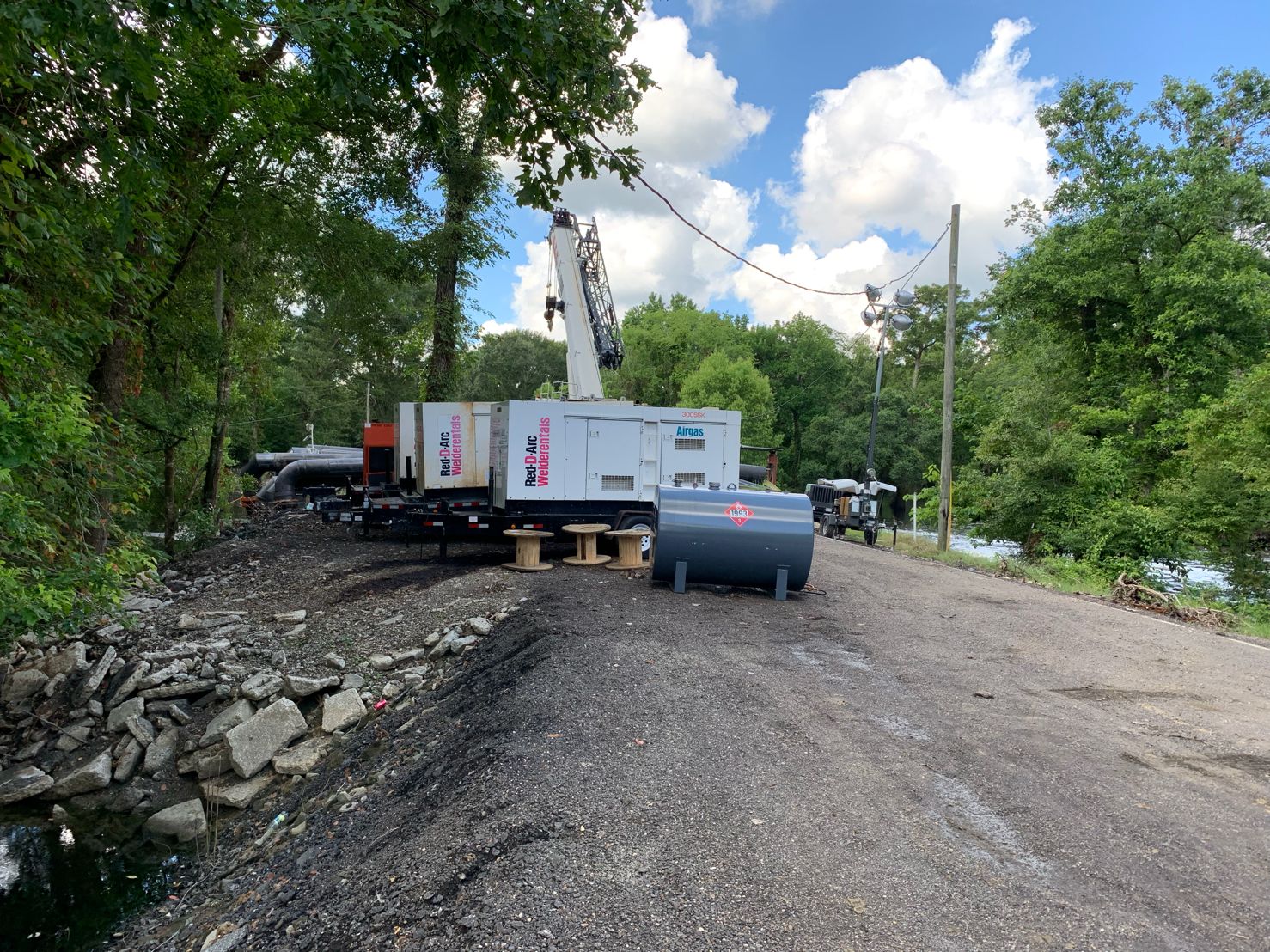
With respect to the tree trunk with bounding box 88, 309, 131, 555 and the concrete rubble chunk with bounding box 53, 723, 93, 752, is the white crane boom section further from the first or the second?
the concrete rubble chunk with bounding box 53, 723, 93, 752

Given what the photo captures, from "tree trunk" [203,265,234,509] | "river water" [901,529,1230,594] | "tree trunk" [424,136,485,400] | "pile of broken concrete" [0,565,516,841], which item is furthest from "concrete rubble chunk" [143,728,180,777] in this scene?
"river water" [901,529,1230,594]

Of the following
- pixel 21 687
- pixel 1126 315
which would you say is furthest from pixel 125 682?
pixel 1126 315

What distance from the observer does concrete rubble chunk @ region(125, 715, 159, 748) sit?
7203mm

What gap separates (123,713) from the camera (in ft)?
25.0

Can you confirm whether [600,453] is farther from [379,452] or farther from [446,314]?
[446,314]

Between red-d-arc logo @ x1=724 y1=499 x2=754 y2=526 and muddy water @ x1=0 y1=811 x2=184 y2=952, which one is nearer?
muddy water @ x1=0 y1=811 x2=184 y2=952

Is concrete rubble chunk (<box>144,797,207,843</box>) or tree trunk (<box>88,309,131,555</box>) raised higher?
tree trunk (<box>88,309,131,555</box>)

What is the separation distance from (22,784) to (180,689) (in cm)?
149

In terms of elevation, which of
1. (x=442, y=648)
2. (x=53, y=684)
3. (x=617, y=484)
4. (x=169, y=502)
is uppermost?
(x=617, y=484)

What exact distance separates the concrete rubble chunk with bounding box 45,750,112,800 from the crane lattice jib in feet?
32.5

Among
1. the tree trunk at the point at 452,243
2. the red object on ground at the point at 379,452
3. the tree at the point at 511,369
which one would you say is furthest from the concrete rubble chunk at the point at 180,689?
the tree at the point at 511,369

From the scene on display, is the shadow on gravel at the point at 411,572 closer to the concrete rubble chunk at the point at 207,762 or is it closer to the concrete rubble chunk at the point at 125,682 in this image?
the concrete rubble chunk at the point at 125,682

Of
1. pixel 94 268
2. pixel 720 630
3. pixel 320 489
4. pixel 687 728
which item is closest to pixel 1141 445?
pixel 720 630

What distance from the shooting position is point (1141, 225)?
2262cm
